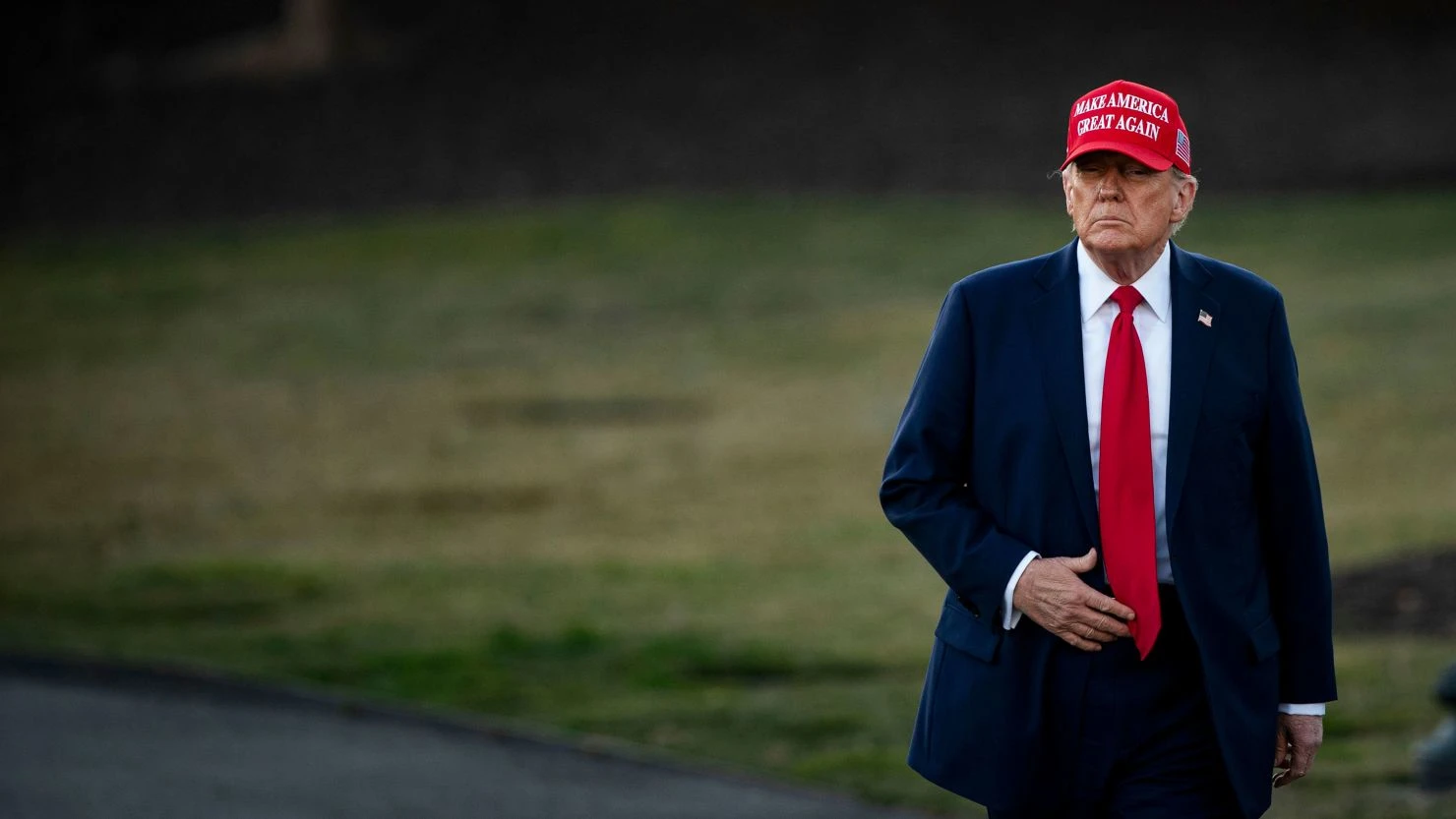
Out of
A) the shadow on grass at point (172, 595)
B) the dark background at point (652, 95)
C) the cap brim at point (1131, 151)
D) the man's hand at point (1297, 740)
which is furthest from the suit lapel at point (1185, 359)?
the dark background at point (652, 95)

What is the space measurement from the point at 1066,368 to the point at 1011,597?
415 mm

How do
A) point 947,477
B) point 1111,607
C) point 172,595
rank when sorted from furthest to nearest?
point 172,595 < point 947,477 < point 1111,607

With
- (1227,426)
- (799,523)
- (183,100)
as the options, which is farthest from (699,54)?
(1227,426)

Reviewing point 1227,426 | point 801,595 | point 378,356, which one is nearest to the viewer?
point 1227,426

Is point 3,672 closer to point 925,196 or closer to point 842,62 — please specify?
point 925,196

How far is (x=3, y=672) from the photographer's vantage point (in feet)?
29.6

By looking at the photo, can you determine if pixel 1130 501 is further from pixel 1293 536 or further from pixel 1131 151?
pixel 1131 151

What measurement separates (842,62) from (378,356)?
11.2 m

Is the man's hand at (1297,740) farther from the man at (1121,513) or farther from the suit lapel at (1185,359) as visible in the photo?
the suit lapel at (1185,359)

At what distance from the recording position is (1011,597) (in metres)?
3.57

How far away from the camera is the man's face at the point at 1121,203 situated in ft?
11.8

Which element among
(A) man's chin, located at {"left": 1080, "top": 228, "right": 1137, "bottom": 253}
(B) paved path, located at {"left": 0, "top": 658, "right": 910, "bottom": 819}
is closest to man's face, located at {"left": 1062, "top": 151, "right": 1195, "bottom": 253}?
(A) man's chin, located at {"left": 1080, "top": 228, "right": 1137, "bottom": 253}

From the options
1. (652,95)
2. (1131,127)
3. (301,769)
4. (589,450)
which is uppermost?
(652,95)

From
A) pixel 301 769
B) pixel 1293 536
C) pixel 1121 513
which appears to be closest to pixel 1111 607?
pixel 1121 513
